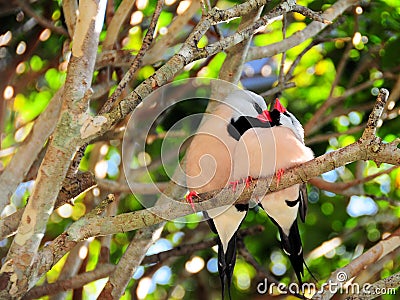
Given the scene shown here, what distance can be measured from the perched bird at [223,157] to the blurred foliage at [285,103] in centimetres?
51

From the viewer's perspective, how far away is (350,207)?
3.22 meters

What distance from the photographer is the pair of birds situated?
219cm

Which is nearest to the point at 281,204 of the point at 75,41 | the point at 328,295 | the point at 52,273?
the point at 328,295

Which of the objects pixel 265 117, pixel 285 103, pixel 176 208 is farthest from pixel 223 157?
pixel 285 103

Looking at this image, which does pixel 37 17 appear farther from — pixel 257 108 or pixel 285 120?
pixel 285 120

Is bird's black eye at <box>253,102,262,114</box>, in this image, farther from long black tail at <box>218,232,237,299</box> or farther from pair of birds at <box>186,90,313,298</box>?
long black tail at <box>218,232,237,299</box>

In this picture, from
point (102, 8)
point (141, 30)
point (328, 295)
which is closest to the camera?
point (102, 8)

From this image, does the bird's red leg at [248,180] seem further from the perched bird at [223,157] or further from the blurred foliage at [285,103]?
the blurred foliage at [285,103]

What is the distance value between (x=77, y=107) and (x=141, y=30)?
1715 mm

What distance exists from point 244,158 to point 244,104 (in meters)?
0.30

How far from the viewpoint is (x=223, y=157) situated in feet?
7.57

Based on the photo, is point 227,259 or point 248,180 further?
point 227,259

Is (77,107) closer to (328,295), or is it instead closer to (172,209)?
(172,209)

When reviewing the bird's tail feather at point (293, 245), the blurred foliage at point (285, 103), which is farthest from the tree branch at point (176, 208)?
the blurred foliage at point (285, 103)
